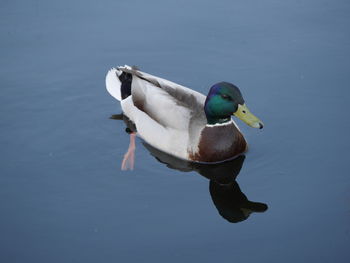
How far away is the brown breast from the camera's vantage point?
8078 millimetres

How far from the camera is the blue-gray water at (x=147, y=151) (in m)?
6.75

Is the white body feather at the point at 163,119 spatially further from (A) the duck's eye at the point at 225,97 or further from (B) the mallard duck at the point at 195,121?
(A) the duck's eye at the point at 225,97

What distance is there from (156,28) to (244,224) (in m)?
4.65

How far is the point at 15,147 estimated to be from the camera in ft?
27.4

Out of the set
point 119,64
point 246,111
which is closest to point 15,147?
point 119,64

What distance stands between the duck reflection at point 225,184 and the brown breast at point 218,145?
0.09 m

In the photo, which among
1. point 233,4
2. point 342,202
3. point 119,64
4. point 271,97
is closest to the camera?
point 342,202

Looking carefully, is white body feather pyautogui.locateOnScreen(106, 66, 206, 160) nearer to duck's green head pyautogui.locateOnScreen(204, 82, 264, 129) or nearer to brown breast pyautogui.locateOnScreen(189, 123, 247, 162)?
brown breast pyautogui.locateOnScreen(189, 123, 247, 162)

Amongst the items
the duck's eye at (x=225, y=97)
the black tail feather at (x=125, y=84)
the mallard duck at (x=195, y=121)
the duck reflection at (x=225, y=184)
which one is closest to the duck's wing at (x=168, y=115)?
the mallard duck at (x=195, y=121)

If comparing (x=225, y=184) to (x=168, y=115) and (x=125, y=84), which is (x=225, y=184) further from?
(x=125, y=84)

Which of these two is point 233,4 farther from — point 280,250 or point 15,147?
point 280,250

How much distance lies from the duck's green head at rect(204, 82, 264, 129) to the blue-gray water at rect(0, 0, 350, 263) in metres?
0.58

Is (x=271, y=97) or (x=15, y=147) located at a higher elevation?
(x=271, y=97)

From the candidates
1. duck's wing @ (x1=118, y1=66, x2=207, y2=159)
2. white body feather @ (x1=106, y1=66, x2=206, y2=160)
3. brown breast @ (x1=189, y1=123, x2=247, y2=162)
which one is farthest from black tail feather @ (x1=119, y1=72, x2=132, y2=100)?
brown breast @ (x1=189, y1=123, x2=247, y2=162)
